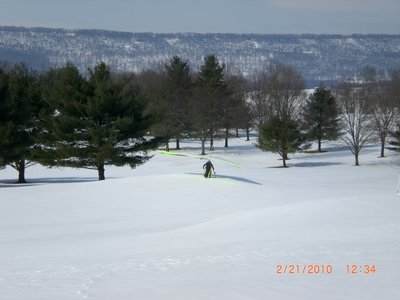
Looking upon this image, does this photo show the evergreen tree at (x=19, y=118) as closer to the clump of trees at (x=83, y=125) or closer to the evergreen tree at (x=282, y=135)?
the clump of trees at (x=83, y=125)

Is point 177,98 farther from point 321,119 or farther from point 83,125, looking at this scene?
point 83,125

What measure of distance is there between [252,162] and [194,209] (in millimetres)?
35257

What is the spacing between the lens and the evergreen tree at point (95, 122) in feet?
99.7

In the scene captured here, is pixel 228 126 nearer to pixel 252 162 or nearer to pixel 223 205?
pixel 252 162

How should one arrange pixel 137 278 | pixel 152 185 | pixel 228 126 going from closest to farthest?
1. pixel 137 278
2. pixel 152 185
3. pixel 228 126

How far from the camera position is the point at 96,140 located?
2986 cm

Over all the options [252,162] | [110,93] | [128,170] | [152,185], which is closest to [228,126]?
[252,162]

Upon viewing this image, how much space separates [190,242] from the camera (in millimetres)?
13289
